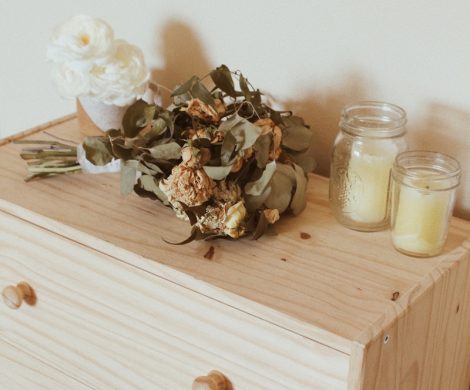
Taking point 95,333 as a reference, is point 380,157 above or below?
above

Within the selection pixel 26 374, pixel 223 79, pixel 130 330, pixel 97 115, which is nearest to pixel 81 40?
pixel 97 115

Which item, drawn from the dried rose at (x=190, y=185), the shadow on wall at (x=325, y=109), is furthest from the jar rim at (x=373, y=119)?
→ the dried rose at (x=190, y=185)

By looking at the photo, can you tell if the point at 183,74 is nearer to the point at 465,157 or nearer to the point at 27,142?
the point at 27,142

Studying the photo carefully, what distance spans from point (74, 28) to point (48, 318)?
Result: 0.49m

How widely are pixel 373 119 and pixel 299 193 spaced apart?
0.16 meters

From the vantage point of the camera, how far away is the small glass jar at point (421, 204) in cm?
101

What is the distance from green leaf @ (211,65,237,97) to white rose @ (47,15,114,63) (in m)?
0.21

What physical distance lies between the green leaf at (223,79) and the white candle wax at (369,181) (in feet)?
0.74

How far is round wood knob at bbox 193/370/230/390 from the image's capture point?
103cm

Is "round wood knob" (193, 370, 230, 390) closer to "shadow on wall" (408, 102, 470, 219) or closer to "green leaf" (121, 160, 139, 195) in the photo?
"green leaf" (121, 160, 139, 195)

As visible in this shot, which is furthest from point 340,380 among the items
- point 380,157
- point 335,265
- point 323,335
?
point 380,157

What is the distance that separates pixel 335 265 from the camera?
1.03 m

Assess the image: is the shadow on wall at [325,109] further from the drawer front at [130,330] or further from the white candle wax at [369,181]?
the drawer front at [130,330]

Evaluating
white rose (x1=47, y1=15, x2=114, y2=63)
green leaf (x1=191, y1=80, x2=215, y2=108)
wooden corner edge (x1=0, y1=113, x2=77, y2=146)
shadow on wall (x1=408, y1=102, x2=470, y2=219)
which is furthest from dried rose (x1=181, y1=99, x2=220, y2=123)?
wooden corner edge (x1=0, y1=113, x2=77, y2=146)
